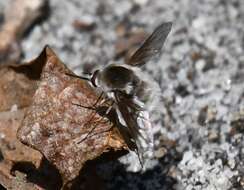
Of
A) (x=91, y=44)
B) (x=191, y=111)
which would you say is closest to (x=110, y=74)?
(x=191, y=111)

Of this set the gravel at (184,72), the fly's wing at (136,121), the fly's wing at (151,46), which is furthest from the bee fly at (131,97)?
the gravel at (184,72)

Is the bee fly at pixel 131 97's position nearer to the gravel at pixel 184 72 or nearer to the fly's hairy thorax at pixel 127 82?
the fly's hairy thorax at pixel 127 82

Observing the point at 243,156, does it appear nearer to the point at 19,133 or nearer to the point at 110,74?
the point at 110,74

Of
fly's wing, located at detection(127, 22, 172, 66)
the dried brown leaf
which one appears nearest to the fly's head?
the dried brown leaf

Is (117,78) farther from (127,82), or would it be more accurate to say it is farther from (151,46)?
(151,46)

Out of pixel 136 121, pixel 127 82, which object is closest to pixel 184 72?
pixel 127 82

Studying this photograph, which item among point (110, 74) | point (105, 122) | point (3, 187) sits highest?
point (110, 74)
